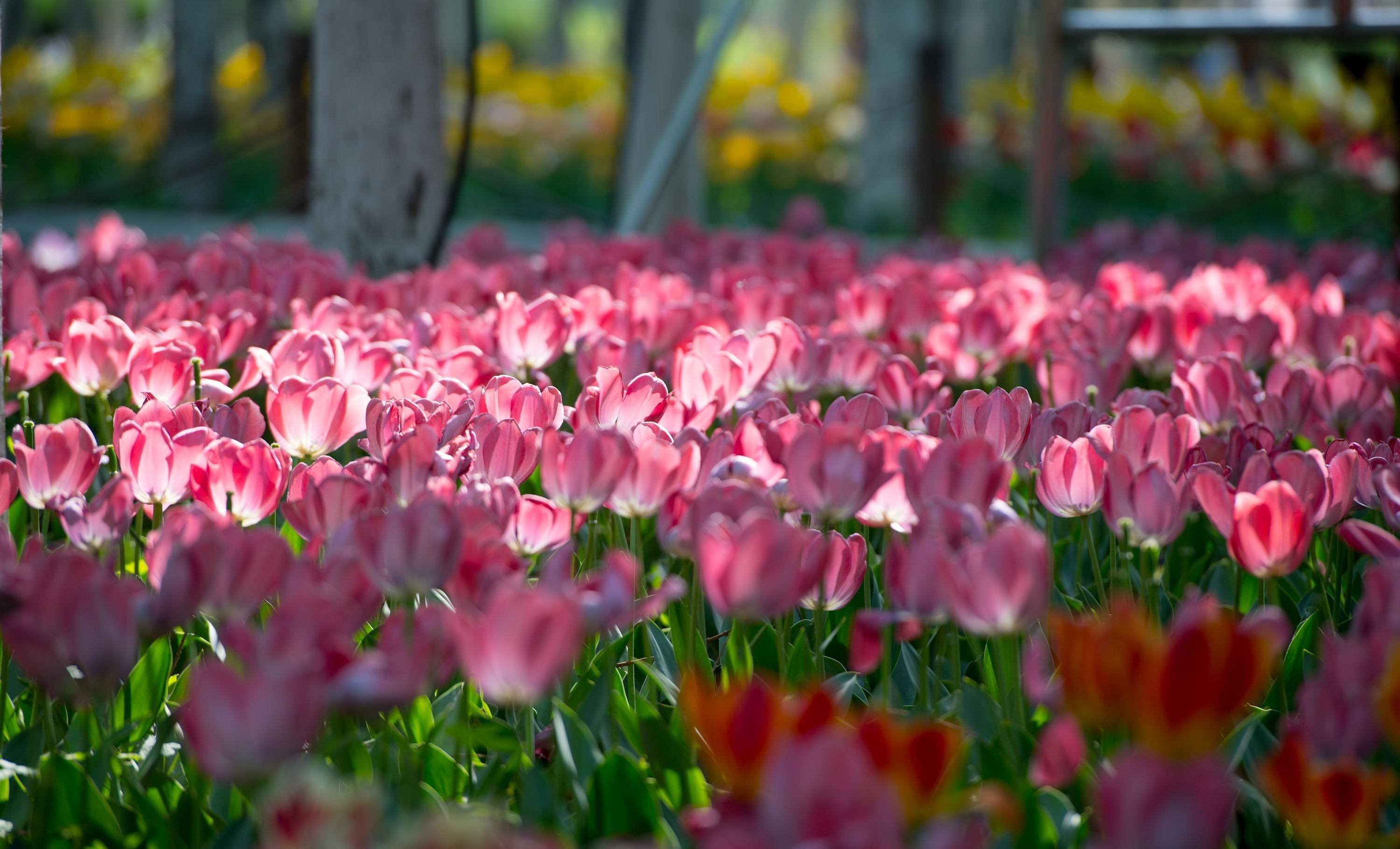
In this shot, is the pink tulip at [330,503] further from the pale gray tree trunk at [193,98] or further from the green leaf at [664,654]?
the pale gray tree trunk at [193,98]

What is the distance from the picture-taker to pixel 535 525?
1.20 metres

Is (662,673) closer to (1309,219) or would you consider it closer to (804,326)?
(804,326)

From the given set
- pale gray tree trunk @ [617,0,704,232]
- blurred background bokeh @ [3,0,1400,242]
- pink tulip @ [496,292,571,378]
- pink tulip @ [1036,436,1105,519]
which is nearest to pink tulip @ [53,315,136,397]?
pink tulip @ [496,292,571,378]

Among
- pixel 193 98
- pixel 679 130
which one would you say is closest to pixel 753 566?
pixel 679 130

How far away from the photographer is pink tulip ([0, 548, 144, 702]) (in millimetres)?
911

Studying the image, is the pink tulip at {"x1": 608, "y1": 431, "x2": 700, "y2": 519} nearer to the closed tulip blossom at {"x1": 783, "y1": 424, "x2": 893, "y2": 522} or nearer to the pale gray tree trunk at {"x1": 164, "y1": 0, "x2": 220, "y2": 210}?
the closed tulip blossom at {"x1": 783, "y1": 424, "x2": 893, "y2": 522}

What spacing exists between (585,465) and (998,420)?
45 cm

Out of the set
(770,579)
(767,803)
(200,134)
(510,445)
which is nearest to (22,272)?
(510,445)

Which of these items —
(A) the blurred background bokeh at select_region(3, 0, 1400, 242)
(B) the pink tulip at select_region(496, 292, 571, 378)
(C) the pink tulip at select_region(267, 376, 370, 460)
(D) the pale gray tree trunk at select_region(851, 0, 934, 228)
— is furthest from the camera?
(D) the pale gray tree trunk at select_region(851, 0, 934, 228)

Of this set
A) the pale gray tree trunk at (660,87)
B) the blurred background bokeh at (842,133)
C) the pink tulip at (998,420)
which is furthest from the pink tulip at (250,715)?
the pale gray tree trunk at (660,87)

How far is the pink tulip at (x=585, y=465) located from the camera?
1203mm

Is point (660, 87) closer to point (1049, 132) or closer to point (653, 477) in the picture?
point (1049, 132)

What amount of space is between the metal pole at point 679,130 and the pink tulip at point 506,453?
9.32ft

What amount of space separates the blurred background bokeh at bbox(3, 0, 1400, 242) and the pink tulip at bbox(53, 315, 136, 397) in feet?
11.8
